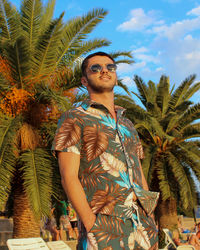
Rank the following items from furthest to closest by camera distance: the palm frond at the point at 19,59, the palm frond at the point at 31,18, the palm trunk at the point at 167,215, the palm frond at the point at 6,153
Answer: the palm trunk at the point at 167,215, the palm frond at the point at 31,18, the palm frond at the point at 19,59, the palm frond at the point at 6,153

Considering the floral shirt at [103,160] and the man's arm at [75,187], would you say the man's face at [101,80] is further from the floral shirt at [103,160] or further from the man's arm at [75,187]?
the man's arm at [75,187]

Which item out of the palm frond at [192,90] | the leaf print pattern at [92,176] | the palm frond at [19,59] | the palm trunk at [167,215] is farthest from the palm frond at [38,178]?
the palm frond at [192,90]

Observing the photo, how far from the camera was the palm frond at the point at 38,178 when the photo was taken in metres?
7.80

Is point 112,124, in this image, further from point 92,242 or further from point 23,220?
point 23,220

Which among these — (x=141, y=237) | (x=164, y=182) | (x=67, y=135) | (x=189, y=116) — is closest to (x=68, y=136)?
(x=67, y=135)

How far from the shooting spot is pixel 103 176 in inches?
71.0

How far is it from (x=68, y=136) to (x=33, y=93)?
790 centimetres

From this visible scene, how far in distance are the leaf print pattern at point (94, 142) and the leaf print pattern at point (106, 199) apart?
0.18 meters

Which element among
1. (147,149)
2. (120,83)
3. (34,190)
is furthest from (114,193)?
(147,149)

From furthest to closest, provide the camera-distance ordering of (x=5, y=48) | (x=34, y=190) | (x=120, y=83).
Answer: (x=120, y=83), (x=5, y=48), (x=34, y=190)

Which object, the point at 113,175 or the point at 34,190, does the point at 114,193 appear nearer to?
the point at 113,175

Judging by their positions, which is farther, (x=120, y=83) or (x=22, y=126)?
(x=120, y=83)

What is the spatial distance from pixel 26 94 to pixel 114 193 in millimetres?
7969

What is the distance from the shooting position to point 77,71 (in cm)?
998
